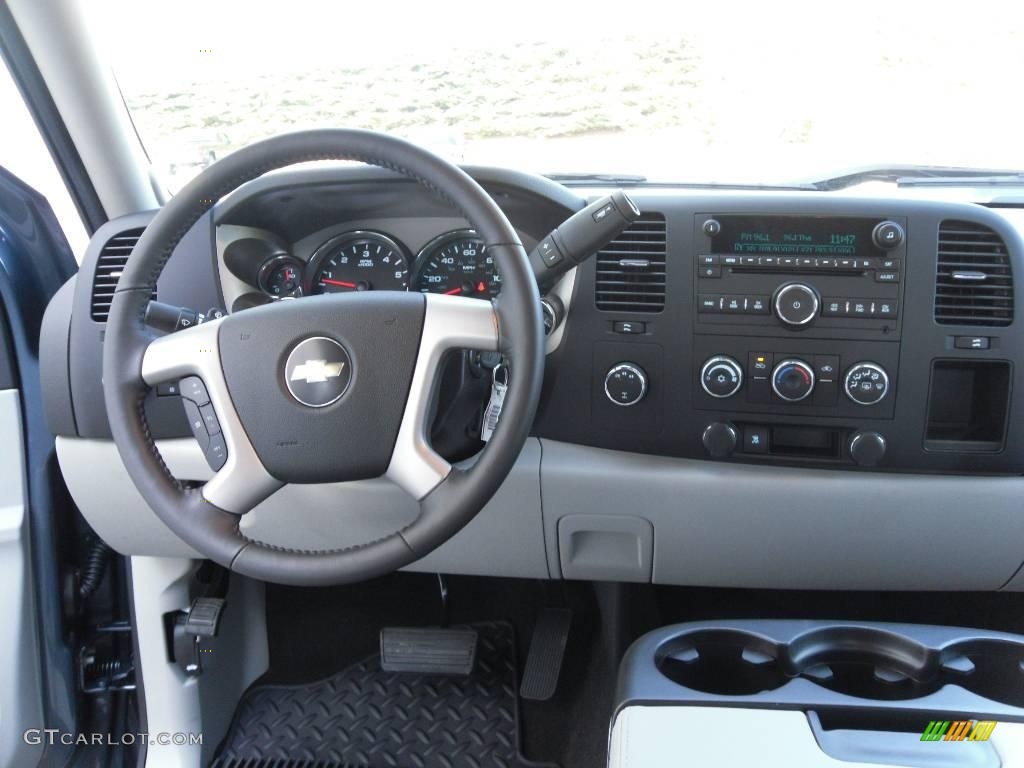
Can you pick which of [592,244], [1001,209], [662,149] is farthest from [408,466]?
[1001,209]

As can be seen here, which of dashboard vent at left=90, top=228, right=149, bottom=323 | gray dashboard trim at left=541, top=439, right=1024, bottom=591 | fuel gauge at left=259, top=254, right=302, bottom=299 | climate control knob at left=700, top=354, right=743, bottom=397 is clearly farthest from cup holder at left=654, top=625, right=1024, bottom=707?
dashboard vent at left=90, top=228, right=149, bottom=323

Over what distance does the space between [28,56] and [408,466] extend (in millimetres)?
1284

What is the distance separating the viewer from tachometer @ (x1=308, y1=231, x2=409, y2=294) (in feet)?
5.62

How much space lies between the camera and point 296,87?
6.13ft

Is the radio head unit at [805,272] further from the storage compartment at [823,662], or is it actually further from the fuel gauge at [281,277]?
the fuel gauge at [281,277]

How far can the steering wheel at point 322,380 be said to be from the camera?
1168 millimetres

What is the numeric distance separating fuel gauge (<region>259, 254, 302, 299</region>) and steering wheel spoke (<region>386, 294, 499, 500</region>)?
0.64 m

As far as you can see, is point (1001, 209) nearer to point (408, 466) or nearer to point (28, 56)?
point (408, 466)

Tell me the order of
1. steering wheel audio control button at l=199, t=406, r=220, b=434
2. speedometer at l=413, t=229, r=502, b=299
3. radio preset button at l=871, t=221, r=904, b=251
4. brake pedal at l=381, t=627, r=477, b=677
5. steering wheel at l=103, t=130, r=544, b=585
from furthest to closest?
brake pedal at l=381, t=627, r=477, b=677
speedometer at l=413, t=229, r=502, b=299
radio preset button at l=871, t=221, r=904, b=251
steering wheel audio control button at l=199, t=406, r=220, b=434
steering wheel at l=103, t=130, r=544, b=585

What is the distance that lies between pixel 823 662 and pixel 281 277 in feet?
4.21

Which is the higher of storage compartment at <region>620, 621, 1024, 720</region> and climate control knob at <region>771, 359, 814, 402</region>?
climate control knob at <region>771, 359, 814, 402</region>

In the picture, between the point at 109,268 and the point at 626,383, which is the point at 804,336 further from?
the point at 109,268

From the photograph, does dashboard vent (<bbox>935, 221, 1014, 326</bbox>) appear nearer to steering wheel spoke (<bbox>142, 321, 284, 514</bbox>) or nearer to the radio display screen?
Answer: the radio display screen

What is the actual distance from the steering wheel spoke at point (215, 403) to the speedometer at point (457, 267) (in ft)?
1.66
